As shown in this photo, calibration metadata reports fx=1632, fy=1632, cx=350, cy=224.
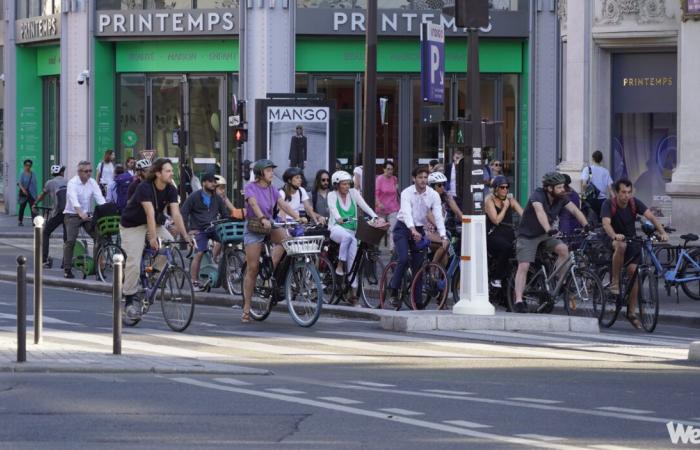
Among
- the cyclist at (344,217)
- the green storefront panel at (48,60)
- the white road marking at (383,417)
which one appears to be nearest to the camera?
the white road marking at (383,417)

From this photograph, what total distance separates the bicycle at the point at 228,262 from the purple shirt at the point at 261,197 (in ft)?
10.3

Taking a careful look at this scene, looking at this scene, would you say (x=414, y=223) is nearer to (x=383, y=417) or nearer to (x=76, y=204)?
(x=76, y=204)

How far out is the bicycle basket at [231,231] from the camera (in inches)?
805

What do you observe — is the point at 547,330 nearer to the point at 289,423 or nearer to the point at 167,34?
the point at 289,423

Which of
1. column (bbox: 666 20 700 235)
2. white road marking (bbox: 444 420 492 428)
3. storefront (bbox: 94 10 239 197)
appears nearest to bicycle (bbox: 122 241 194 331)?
white road marking (bbox: 444 420 492 428)

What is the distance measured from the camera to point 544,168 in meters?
38.7

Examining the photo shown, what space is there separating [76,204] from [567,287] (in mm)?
8322

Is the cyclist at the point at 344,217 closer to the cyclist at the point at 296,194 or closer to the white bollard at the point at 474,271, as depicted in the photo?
the cyclist at the point at 296,194

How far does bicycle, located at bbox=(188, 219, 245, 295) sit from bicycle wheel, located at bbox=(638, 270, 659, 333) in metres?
5.35

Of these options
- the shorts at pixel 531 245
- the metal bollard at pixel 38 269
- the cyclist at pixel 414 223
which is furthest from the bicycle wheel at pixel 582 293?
the metal bollard at pixel 38 269

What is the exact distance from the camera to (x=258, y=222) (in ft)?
55.8

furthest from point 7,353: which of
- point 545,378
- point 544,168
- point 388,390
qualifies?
point 544,168

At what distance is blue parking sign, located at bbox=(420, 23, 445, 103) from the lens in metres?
20.4

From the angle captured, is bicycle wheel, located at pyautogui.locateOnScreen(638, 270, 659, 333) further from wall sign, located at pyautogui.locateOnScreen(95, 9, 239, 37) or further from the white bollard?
wall sign, located at pyautogui.locateOnScreen(95, 9, 239, 37)
